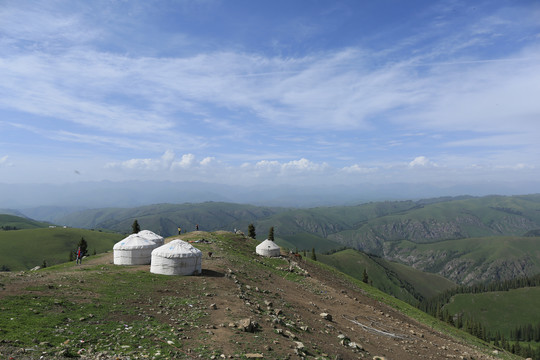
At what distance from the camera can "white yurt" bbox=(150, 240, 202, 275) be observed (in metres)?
30.5

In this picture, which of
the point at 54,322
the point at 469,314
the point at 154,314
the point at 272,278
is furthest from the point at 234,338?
the point at 469,314

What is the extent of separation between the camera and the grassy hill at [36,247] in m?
152

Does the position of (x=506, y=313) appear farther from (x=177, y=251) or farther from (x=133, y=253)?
(x=133, y=253)

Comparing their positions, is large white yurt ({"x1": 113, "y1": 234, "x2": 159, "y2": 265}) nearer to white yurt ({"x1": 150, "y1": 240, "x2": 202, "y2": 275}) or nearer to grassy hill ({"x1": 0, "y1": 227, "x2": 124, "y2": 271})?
white yurt ({"x1": 150, "y1": 240, "x2": 202, "y2": 275})

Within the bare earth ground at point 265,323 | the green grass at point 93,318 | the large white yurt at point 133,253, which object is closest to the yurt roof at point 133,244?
the large white yurt at point 133,253

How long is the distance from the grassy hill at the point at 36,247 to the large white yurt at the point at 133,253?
497 ft

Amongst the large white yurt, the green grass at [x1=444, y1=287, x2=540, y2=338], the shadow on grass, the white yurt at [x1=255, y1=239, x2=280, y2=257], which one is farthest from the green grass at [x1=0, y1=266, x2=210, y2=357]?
the green grass at [x1=444, y1=287, x2=540, y2=338]

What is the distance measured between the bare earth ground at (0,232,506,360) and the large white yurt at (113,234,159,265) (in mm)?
2126

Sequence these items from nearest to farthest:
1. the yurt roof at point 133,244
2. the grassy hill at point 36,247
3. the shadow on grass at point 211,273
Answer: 1. the shadow on grass at point 211,273
2. the yurt roof at point 133,244
3. the grassy hill at point 36,247

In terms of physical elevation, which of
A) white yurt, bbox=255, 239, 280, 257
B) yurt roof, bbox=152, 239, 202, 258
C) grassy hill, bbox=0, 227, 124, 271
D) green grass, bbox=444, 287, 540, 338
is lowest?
green grass, bbox=444, 287, 540, 338

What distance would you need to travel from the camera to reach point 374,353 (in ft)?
68.3

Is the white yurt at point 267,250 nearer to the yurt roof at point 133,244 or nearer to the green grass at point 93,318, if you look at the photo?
the yurt roof at point 133,244

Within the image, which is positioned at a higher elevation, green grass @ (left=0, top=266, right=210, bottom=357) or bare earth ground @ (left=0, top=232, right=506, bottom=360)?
green grass @ (left=0, top=266, right=210, bottom=357)

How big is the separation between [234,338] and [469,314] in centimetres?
23401
